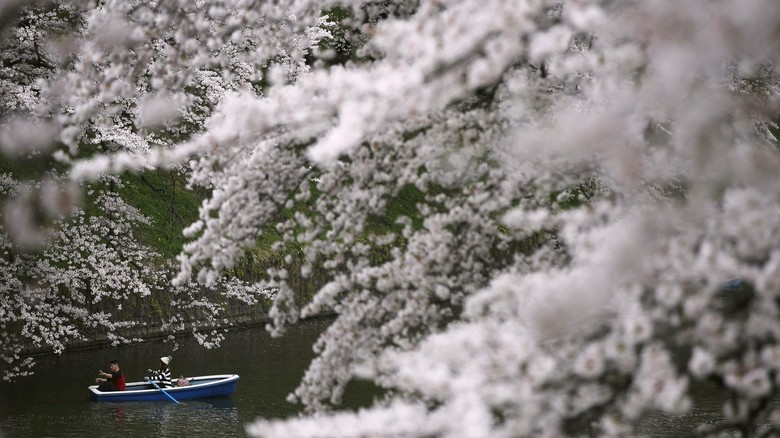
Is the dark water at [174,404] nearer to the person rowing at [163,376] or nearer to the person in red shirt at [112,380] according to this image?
the person in red shirt at [112,380]

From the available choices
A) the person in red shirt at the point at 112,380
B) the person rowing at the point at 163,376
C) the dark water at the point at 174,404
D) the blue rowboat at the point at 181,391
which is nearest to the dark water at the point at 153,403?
the dark water at the point at 174,404

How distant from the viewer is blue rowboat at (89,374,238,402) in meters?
17.3

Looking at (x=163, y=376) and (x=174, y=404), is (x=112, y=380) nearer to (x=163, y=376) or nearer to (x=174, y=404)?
(x=163, y=376)

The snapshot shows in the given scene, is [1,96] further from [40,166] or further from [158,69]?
[158,69]

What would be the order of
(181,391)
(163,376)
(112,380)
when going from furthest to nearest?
→ 1. (181,391)
2. (163,376)
3. (112,380)

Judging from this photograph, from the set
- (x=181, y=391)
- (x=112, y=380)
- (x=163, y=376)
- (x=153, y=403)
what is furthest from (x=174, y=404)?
(x=112, y=380)

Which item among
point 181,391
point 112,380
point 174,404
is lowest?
point 174,404

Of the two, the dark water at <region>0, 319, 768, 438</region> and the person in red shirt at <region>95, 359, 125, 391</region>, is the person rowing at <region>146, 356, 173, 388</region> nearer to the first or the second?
the dark water at <region>0, 319, 768, 438</region>

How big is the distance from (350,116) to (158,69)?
301 cm

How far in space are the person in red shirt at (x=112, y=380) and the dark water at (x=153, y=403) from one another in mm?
340

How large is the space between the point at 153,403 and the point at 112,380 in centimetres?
106

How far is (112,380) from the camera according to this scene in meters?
17.3

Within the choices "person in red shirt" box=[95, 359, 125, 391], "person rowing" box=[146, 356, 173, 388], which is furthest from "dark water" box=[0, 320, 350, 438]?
"person rowing" box=[146, 356, 173, 388]

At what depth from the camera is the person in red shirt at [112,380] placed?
17.3 meters
